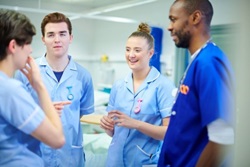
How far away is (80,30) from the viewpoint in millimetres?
4094

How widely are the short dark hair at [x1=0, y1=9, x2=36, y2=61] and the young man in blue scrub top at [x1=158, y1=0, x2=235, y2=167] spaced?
0.51m

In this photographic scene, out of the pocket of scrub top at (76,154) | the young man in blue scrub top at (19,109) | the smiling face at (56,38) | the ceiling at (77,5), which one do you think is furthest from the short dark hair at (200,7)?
the ceiling at (77,5)

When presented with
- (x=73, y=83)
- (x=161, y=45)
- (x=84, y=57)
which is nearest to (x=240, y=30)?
(x=73, y=83)

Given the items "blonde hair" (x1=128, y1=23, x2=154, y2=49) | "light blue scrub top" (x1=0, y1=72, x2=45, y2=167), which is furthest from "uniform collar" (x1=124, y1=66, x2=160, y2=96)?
"light blue scrub top" (x1=0, y1=72, x2=45, y2=167)

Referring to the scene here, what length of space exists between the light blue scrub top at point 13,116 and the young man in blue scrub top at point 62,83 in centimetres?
44

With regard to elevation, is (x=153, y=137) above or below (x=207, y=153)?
below

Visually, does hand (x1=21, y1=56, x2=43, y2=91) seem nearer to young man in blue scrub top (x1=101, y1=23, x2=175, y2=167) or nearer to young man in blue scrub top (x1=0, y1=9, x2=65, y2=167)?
young man in blue scrub top (x1=0, y1=9, x2=65, y2=167)

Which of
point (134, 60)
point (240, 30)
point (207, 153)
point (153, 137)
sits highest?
point (240, 30)

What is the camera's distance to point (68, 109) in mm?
1404

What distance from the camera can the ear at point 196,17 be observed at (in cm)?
95

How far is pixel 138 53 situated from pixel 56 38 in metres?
0.44

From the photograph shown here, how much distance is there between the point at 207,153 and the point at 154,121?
61 centimetres

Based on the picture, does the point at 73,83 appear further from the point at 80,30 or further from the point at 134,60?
the point at 80,30

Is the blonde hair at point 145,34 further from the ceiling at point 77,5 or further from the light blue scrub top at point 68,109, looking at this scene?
the ceiling at point 77,5
